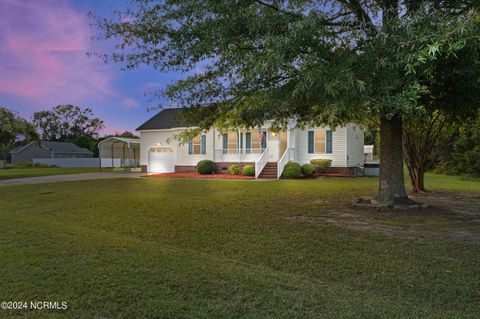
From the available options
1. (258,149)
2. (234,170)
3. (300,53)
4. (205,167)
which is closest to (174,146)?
(205,167)

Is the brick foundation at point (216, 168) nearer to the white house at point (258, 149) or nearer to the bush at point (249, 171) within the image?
the white house at point (258, 149)

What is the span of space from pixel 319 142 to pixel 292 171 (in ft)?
11.8

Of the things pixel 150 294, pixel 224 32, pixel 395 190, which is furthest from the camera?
pixel 395 190

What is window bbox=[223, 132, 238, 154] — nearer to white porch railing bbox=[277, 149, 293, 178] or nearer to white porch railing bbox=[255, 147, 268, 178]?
white porch railing bbox=[255, 147, 268, 178]

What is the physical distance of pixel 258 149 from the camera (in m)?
22.5

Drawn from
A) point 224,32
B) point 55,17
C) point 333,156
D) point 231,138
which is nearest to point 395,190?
point 224,32

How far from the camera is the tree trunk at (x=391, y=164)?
8.89 metres

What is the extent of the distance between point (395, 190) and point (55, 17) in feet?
45.4

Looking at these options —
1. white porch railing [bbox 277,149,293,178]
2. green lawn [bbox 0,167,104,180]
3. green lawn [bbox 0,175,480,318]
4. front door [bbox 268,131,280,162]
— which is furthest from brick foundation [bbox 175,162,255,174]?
green lawn [bbox 0,175,480,318]

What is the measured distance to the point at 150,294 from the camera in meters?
3.33

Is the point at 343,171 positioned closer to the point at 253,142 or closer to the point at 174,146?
the point at 253,142

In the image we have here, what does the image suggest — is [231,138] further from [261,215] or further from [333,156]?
[261,215]

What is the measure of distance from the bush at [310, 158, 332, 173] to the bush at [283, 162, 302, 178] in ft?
5.43

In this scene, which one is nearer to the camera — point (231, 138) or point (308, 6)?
point (308, 6)
